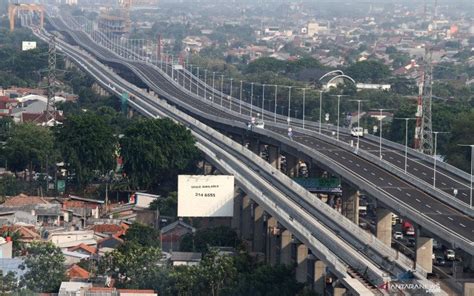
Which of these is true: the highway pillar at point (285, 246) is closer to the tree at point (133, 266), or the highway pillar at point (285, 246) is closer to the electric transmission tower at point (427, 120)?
the tree at point (133, 266)

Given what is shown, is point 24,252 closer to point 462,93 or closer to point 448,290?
point 448,290

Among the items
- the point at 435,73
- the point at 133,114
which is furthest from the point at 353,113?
the point at 435,73

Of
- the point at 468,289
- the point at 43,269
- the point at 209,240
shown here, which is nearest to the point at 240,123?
the point at 209,240

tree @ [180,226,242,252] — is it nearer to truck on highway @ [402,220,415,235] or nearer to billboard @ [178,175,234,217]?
billboard @ [178,175,234,217]

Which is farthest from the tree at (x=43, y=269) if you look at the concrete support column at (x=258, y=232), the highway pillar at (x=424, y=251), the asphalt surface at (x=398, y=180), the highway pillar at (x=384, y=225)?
the highway pillar at (x=384, y=225)

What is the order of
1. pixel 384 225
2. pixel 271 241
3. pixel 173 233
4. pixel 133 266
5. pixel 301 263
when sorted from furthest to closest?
pixel 173 233 → pixel 384 225 → pixel 271 241 → pixel 301 263 → pixel 133 266

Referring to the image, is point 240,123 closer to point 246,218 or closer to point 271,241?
point 246,218
